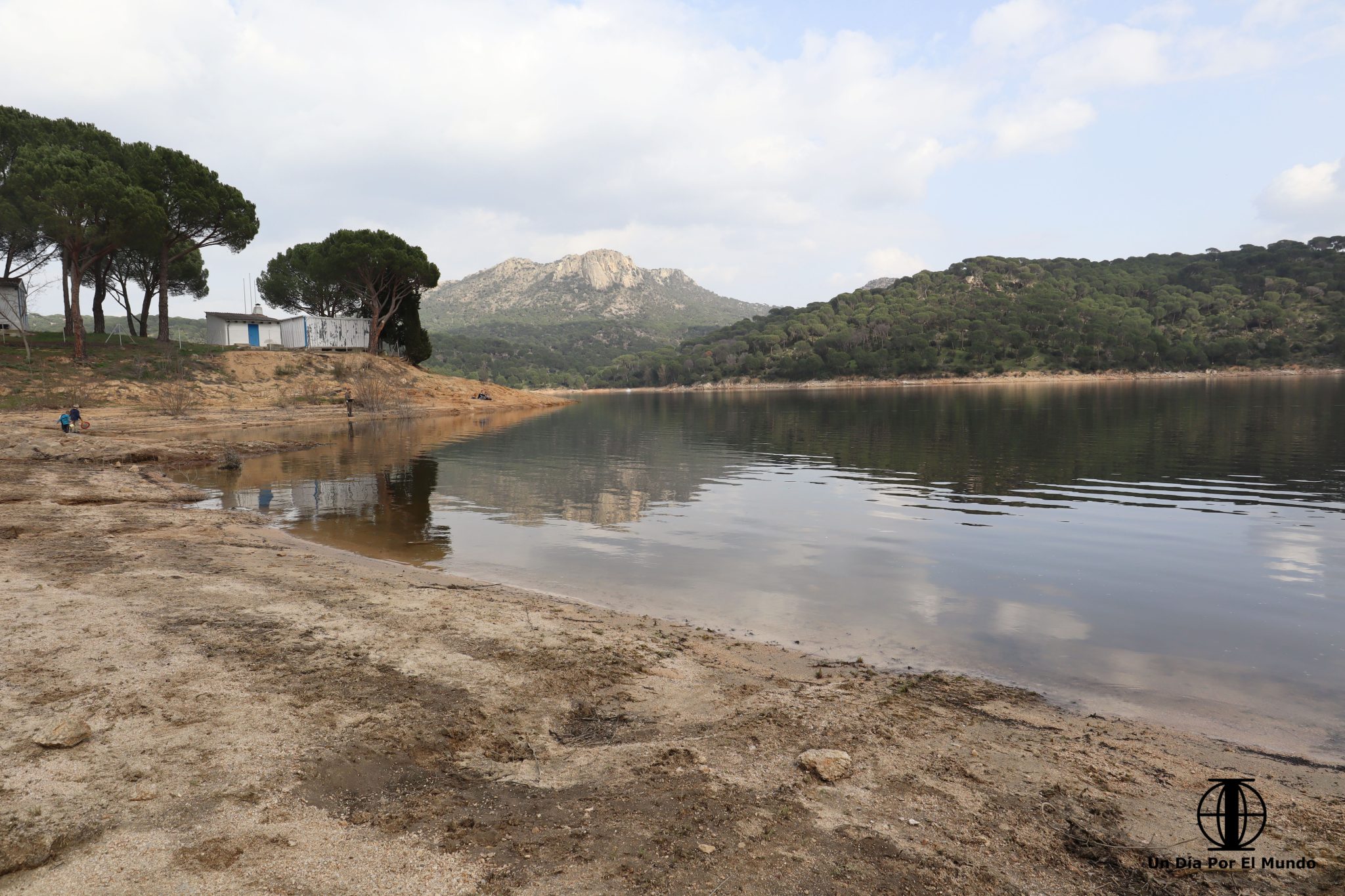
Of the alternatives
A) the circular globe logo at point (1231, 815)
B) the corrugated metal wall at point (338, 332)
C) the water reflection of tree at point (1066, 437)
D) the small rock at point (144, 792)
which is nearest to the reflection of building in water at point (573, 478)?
the water reflection of tree at point (1066, 437)

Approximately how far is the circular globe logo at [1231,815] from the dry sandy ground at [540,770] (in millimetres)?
125

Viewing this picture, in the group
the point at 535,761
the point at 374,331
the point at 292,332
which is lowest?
the point at 535,761

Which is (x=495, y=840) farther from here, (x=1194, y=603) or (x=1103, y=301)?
(x=1103, y=301)

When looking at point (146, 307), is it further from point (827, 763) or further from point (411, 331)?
point (827, 763)

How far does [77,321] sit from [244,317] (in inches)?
1044

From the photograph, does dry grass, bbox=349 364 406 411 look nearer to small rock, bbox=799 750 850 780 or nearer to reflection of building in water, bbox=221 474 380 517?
reflection of building in water, bbox=221 474 380 517

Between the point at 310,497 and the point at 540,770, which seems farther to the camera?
the point at 310,497

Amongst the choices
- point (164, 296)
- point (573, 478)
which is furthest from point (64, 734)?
point (164, 296)

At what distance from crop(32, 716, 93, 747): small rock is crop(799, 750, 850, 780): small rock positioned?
616 cm

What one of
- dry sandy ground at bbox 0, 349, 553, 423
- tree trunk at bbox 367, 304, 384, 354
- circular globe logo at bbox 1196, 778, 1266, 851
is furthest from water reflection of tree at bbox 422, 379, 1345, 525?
tree trunk at bbox 367, 304, 384, 354

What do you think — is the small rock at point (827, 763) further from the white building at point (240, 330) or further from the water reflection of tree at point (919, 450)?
the white building at point (240, 330)

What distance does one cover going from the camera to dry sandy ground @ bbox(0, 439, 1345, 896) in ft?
13.9

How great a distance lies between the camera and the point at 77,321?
4788 cm

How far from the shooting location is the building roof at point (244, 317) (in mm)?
72625
